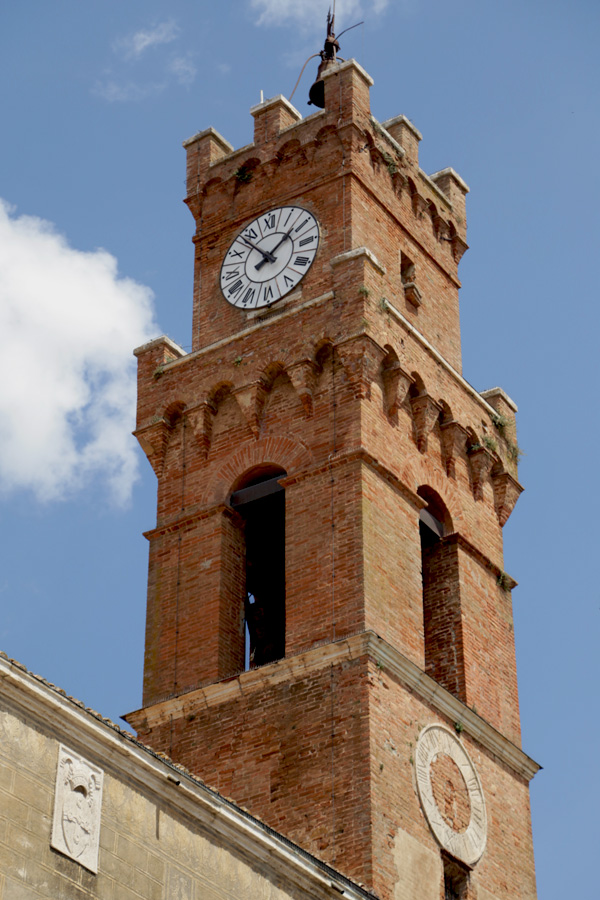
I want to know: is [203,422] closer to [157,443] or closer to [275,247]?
[157,443]

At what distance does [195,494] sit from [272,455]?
166 cm

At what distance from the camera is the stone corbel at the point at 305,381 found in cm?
3259

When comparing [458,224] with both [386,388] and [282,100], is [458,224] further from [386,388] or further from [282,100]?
[386,388]

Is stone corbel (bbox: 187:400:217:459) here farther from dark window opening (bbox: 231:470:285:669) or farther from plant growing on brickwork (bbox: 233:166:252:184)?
plant growing on brickwork (bbox: 233:166:252:184)

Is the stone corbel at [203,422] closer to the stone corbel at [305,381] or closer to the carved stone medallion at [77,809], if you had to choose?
the stone corbel at [305,381]

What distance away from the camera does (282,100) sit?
37781 mm

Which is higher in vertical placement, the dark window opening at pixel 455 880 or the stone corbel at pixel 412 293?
the stone corbel at pixel 412 293

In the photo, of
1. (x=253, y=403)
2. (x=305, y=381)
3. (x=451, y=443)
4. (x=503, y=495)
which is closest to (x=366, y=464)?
(x=305, y=381)

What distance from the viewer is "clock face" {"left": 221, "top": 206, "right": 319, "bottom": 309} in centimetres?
3466

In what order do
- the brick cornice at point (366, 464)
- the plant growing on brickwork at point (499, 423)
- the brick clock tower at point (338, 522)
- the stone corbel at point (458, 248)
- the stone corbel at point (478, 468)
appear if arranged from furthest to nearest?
the stone corbel at point (458, 248) < the plant growing on brickwork at point (499, 423) < the stone corbel at point (478, 468) < the brick cornice at point (366, 464) < the brick clock tower at point (338, 522)

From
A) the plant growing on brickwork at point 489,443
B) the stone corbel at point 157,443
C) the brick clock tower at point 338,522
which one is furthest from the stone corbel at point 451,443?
the stone corbel at point 157,443

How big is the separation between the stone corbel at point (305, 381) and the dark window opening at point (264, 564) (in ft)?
4.29

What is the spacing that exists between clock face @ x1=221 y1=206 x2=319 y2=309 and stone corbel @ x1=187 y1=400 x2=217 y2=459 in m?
2.23

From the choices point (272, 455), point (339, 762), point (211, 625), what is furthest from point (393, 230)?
point (339, 762)
